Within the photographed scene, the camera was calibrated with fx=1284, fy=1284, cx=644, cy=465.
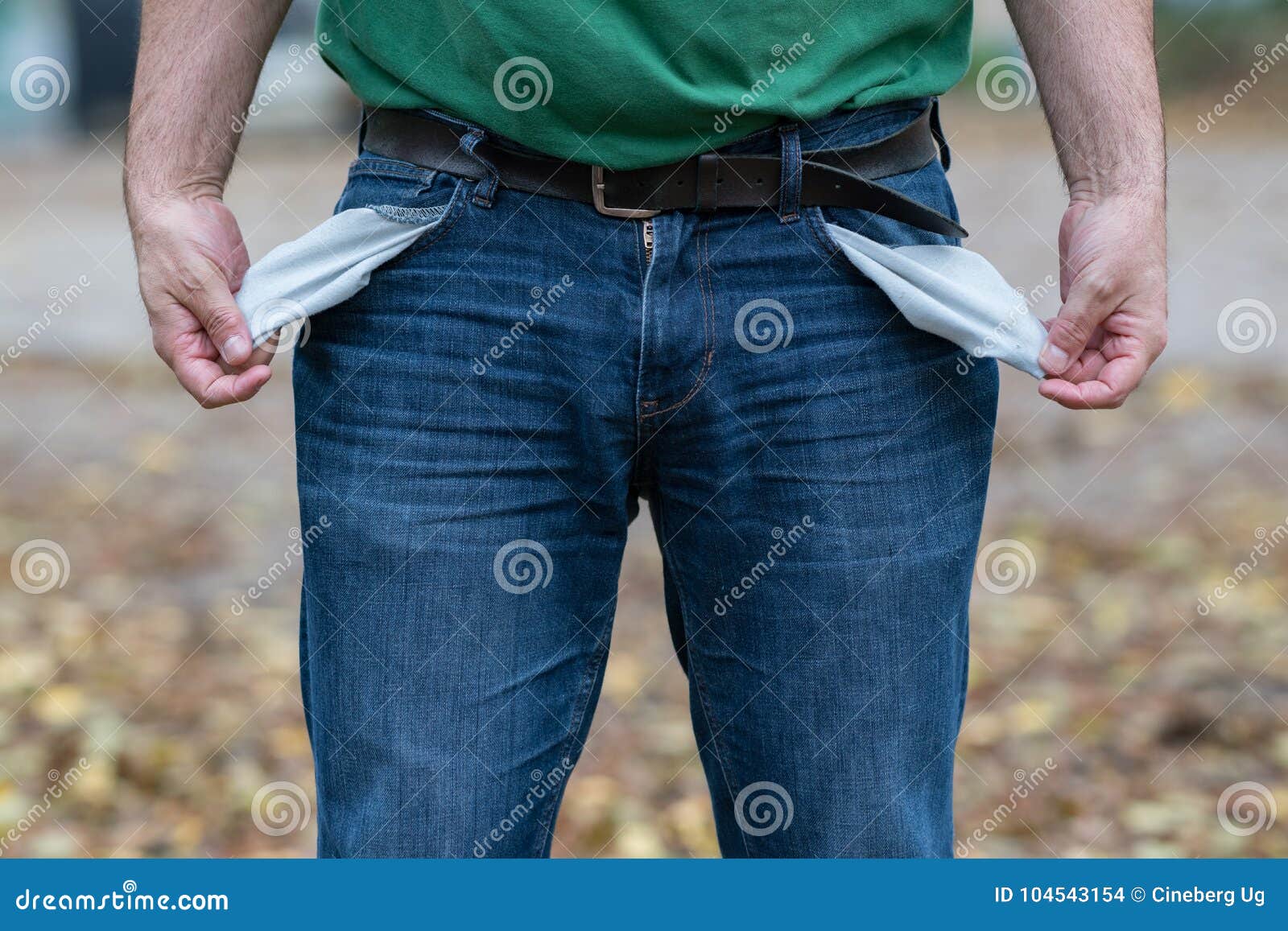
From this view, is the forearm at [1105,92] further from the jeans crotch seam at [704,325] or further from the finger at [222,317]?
the finger at [222,317]

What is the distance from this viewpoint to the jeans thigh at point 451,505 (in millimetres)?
1412

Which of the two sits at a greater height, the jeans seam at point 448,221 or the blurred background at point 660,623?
the jeans seam at point 448,221

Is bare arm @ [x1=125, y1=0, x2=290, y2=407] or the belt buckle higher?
the belt buckle

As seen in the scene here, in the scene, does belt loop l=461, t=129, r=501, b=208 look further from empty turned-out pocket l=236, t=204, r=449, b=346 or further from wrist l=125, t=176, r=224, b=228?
wrist l=125, t=176, r=224, b=228

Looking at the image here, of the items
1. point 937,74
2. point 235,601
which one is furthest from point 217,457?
point 937,74

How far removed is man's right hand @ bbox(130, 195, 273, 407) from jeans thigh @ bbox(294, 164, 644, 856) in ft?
0.38

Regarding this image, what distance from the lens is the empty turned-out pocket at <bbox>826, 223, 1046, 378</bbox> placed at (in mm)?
1450

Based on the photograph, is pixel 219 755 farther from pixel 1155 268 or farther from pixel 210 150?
pixel 1155 268

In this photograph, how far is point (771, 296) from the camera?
1442mm

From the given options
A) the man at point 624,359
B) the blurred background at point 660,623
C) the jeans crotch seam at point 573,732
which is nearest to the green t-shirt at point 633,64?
the man at point 624,359

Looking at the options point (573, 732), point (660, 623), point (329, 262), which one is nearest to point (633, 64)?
point (329, 262)

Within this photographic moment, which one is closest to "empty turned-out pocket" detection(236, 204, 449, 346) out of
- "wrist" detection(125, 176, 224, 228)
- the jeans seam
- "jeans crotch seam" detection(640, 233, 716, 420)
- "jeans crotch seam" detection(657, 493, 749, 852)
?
the jeans seam

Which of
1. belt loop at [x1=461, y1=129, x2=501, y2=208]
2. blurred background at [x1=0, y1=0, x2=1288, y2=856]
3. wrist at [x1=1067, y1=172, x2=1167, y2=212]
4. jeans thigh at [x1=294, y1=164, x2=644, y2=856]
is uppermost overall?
wrist at [x1=1067, y1=172, x2=1167, y2=212]
